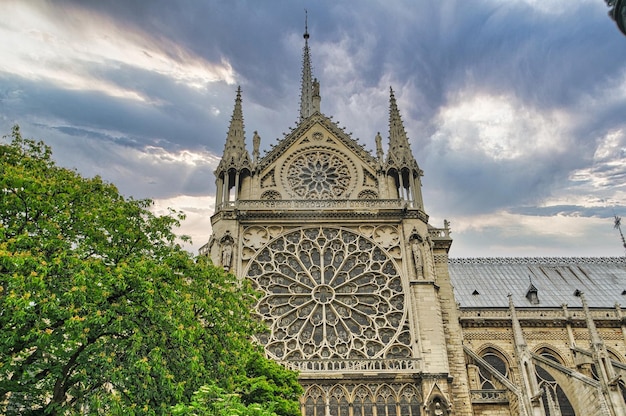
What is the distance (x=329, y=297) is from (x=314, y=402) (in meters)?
4.34

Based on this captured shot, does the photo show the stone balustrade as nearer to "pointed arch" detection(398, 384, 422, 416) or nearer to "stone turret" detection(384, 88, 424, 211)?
"pointed arch" detection(398, 384, 422, 416)

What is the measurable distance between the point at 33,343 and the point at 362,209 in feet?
53.2

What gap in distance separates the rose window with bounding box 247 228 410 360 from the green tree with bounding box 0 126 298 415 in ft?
29.6

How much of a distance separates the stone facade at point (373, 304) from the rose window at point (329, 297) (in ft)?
0.16

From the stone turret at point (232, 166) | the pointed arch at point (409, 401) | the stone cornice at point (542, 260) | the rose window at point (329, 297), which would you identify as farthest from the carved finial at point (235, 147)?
the stone cornice at point (542, 260)

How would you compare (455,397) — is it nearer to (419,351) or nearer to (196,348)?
(419,351)

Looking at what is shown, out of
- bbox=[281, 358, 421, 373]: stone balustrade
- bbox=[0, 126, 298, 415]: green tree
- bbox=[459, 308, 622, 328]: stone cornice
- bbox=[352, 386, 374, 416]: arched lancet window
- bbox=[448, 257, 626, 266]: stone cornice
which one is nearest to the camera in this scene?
bbox=[0, 126, 298, 415]: green tree

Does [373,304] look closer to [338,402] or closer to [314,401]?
[338,402]

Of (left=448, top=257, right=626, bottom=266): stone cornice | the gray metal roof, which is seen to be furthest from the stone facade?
(left=448, top=257, right=626, bottom=266): stone cornice

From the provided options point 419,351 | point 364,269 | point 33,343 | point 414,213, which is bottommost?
point 33,343

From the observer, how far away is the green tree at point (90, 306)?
1012 cm

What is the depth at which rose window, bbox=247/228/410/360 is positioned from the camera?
21562 mm

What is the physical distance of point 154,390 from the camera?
11.1 metres

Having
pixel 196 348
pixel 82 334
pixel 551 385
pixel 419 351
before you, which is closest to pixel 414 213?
pixel 419 351
